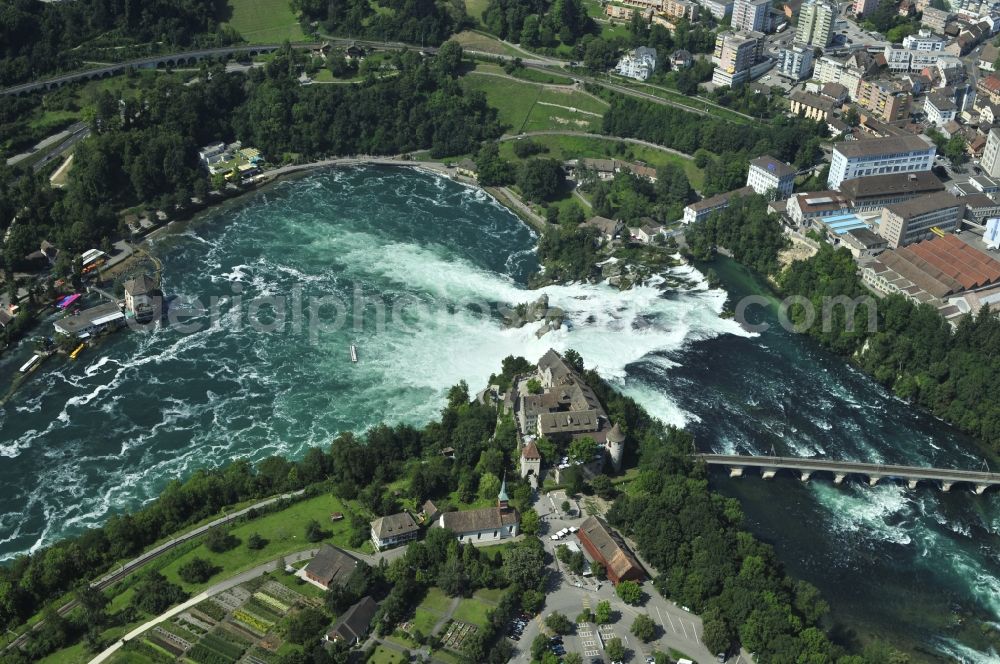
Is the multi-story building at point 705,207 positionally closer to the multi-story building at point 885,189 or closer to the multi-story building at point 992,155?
the multi-story building at point 885,189

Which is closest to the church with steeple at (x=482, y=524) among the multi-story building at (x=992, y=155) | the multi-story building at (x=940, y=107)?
the multi-story building at (x=992, y=155)

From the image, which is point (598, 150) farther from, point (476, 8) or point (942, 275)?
point (942, 275)

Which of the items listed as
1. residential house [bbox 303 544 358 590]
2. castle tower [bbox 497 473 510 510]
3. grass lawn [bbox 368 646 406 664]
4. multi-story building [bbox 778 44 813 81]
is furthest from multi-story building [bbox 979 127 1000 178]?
grass lawn [bbox 368 646 406 664]

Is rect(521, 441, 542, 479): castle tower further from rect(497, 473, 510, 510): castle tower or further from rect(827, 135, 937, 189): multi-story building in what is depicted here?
rect(827, 135, 937, 189): multi-story building

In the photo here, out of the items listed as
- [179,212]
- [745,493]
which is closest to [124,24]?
[179,212]

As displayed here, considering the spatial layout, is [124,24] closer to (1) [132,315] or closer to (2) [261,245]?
(2) [261,245]
